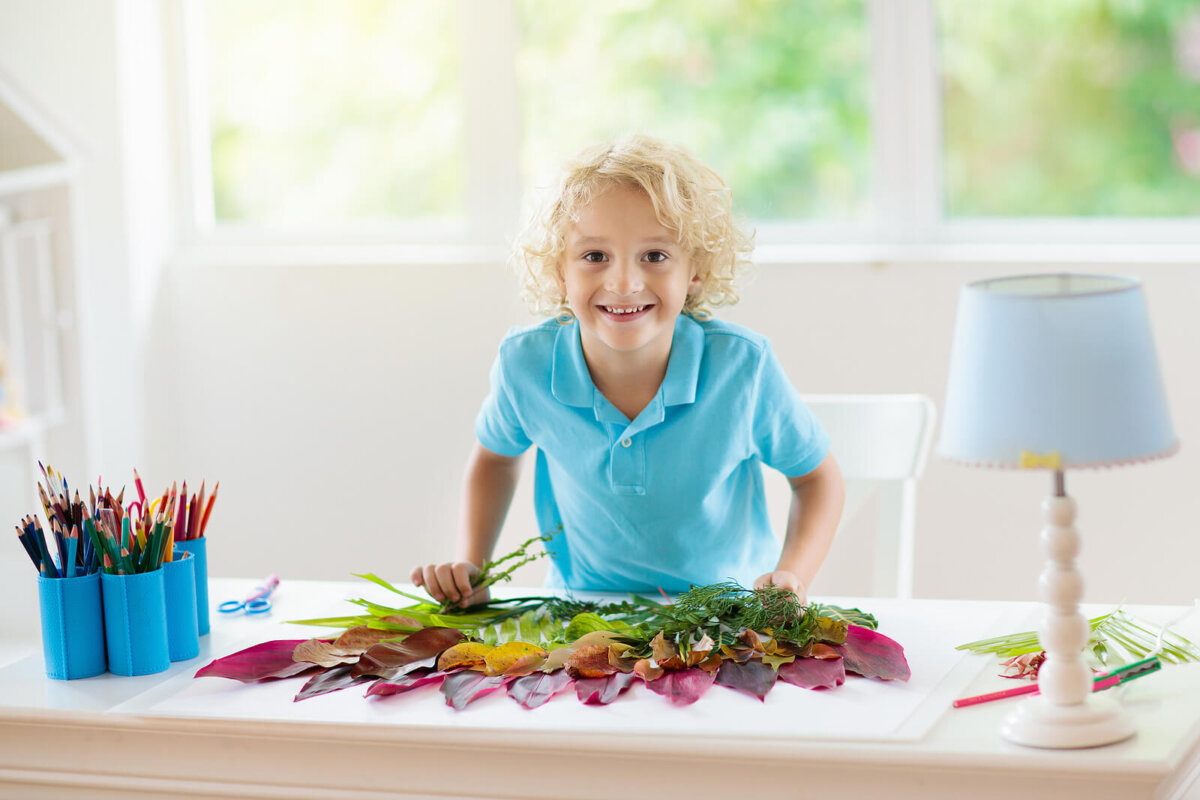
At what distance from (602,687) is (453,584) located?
0.34 meters

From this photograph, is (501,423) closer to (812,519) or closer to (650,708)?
(812,519)

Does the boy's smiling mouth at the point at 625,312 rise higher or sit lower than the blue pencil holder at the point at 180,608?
higher

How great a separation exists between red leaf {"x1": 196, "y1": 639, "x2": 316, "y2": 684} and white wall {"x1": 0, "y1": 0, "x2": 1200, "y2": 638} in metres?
1.38

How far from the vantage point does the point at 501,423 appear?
1.82 m

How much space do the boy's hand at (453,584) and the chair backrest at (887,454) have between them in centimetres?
63

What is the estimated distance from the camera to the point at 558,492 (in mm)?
1876

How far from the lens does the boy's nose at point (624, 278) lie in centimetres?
165

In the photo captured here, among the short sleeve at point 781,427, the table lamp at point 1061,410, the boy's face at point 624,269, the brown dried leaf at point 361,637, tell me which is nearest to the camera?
the table lamp at point 1061,410

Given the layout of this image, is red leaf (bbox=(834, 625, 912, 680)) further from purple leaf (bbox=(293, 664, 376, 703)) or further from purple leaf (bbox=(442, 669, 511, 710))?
purple leaf (bbox=(293, 664, 376, 703))

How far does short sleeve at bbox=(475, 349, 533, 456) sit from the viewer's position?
5.95ft

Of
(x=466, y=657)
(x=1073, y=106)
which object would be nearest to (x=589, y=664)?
(x=466, y=657)

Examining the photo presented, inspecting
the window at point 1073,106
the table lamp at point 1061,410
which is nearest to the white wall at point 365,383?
the window at point 1073,106

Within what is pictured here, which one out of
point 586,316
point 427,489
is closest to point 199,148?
point 427,489

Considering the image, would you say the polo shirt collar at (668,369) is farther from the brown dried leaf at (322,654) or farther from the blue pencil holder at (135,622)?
the blue pencil holder at (135,622)
